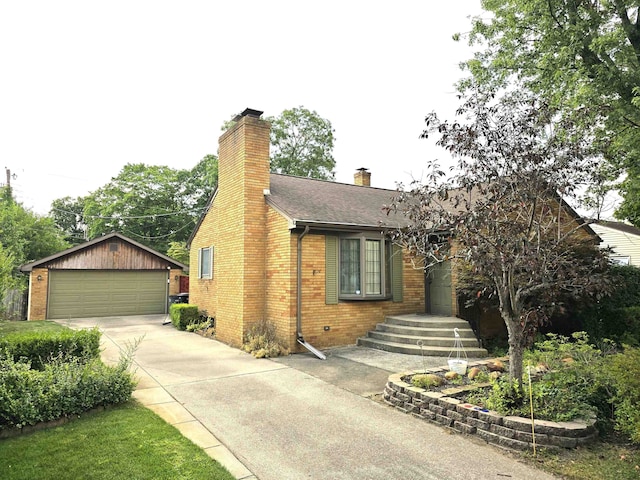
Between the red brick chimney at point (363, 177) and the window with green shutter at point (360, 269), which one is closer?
the window with green shutter at point (360, 269)

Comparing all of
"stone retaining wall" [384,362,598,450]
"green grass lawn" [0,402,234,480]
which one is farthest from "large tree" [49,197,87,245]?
"stone retaining wall" [384,362,598,450]

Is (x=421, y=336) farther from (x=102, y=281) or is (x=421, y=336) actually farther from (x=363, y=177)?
(x=102, y=281)

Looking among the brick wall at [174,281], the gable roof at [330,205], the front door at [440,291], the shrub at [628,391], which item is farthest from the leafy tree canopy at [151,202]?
the shrub at [628,391]

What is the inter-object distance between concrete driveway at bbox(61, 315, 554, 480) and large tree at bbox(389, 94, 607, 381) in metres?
1.51

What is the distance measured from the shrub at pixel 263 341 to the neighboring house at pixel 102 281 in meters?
10.9

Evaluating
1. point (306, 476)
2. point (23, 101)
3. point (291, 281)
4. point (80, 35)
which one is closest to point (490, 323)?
point (291, 281)

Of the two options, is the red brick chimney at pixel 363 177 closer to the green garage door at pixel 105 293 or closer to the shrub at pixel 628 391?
the green garage door at pixel 105 293

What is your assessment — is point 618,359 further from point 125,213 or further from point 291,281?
point 125,213

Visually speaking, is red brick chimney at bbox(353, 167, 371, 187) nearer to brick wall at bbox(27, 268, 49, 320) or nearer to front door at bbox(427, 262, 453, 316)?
front door at bbox(427, 262, 453, 316)

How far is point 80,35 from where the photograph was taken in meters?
7.31

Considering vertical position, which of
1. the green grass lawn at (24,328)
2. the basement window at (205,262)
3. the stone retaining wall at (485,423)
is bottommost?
the stone retaining wall at (485,423)

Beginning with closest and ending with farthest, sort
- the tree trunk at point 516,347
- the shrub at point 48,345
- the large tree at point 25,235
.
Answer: the tree trunk at point 516,347 < the shrub at point 48,345 < the large tree at point 25,235

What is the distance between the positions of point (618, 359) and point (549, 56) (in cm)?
776

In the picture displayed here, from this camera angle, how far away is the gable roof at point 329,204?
9.80 m
